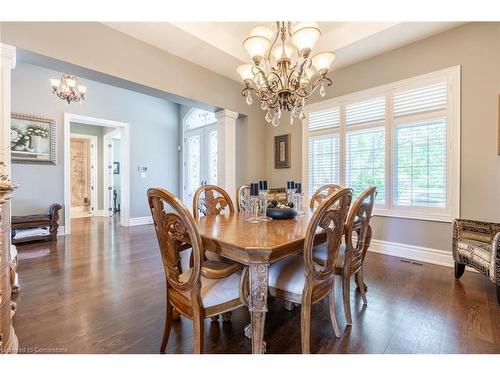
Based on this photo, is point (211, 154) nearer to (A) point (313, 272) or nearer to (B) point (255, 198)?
(B) point (255, 198)

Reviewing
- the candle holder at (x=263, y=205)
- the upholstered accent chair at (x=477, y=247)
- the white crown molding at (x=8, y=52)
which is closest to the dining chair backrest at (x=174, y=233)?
the candle holder at (x=263, y=205)

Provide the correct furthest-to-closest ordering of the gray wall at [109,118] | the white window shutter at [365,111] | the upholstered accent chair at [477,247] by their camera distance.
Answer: the gray wall at [109,118]
the white window shutter at [365,111]
the upholstered accent chair at [477,247]

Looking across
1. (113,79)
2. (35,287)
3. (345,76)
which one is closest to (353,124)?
(345,76)

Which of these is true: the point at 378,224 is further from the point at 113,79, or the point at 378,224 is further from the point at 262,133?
the point at 113,79

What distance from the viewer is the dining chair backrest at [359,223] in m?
1.59

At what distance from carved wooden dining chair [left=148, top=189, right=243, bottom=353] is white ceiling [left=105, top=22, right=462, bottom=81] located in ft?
7.96

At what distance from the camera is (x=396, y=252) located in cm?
325

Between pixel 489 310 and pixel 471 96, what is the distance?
2221mm

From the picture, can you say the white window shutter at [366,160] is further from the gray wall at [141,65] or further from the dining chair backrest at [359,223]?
the dining chair backrest at [359,223]

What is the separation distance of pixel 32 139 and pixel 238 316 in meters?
4.73

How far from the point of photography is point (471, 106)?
2.69m

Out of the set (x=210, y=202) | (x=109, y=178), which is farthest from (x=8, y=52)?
(x=109, y=178)

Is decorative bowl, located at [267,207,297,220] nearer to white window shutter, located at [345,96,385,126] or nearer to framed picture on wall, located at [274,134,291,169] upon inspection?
white window shutter, located at [345,96,385,126]

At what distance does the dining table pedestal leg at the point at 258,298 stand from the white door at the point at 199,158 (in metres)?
4.25
